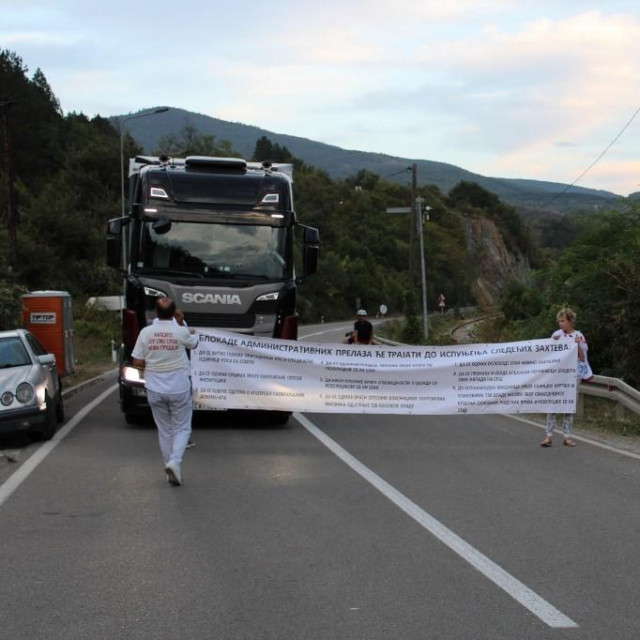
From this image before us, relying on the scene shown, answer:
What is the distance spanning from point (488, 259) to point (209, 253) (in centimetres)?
12754

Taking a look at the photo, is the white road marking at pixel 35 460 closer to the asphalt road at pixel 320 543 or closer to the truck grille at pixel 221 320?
the asphalt road at pixel 320 543

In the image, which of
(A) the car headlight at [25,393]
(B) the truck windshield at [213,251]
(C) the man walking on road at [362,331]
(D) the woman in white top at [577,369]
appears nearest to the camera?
Answer: (A) the car headlight at [25,393]

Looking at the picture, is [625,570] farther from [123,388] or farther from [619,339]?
[619,339]

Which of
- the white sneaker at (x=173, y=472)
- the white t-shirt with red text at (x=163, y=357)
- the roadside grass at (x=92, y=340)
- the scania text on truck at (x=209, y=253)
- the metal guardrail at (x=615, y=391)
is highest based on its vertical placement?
the scania text on truck at (x=209, y=253)

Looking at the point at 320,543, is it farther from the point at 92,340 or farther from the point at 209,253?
the point at 92,340

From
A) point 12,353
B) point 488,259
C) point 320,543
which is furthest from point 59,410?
point 488,259

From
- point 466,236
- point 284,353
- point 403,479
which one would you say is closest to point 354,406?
point 284,353

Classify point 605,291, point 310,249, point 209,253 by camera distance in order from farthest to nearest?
1. point 605,291
2. point 310,249
3. point 209,253

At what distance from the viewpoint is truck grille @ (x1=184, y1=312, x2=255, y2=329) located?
39.6 feet

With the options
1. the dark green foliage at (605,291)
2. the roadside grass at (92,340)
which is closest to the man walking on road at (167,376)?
the dark green foliage at (605,291)

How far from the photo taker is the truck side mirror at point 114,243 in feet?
39.7

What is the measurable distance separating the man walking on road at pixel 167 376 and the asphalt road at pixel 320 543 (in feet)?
1.83

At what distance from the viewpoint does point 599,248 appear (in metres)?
26.4

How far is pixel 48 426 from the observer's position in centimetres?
1156
